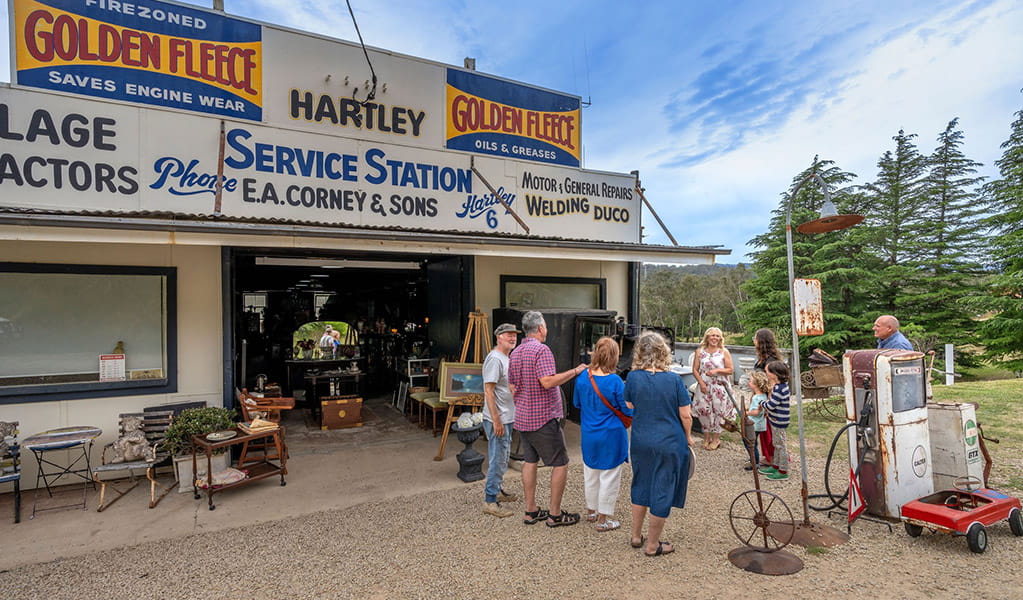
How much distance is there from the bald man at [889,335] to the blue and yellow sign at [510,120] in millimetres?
5590

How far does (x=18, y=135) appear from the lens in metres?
5.63

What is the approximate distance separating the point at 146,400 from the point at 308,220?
2846 millimetres

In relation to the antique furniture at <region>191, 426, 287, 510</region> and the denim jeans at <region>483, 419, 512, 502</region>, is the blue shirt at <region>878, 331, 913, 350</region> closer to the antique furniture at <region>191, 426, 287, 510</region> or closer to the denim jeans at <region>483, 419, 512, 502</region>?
the denim jeans at <region>483, 419, 512, 502</region>

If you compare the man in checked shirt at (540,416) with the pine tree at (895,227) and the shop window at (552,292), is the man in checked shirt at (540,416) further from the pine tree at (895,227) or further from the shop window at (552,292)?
the pine tree at (895,227)

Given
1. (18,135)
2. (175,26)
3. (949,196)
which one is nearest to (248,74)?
(175,26)

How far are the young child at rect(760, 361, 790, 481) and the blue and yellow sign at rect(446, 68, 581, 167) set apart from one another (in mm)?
5437

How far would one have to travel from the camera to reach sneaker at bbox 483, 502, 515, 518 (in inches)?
177

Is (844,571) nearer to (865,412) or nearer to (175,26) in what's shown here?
(865,412)

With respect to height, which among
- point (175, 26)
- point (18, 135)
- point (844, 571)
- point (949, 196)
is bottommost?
point (844, 571)

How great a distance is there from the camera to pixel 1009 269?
20266 mm

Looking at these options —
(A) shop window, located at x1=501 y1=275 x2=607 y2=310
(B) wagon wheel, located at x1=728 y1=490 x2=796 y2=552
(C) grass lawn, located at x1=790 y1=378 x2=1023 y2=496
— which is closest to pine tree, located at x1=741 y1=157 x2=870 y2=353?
(C) grass lawn, located at x1=790 y1=378 x2=1023 y2=496

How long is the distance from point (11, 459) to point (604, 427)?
221 inches

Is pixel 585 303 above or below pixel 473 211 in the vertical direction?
below

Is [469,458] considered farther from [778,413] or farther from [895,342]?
[895,342]
